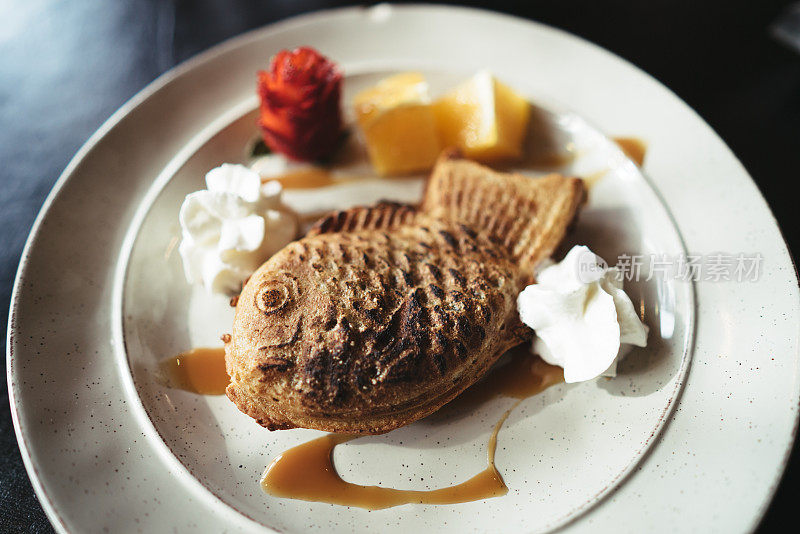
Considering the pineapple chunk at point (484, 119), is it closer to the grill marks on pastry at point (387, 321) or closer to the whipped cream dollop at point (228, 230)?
the grill marks on pastry at point (387, 321)

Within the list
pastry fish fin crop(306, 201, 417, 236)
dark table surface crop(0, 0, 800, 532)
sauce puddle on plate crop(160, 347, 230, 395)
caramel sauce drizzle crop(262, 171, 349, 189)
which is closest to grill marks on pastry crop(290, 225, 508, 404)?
pastry fish fin crop(306, 201, 417, 236)

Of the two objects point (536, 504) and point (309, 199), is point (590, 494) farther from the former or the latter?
point (309, 199)

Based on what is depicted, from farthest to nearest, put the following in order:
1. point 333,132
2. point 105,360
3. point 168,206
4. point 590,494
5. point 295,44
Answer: point 295,44, point 333,132, point 168,206, point 105,360, point 590,494

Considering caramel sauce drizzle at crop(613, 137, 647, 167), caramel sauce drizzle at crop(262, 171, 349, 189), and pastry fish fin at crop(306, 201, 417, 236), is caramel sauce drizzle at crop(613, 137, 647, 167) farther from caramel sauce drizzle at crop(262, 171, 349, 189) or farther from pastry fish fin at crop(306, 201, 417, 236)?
caramel sauce drizzle at crop(262, 171, 349, 189)

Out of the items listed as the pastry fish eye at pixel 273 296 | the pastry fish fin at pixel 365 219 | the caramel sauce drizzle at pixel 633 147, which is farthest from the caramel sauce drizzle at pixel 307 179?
the caramel sauce drizzle at pixel 633 147

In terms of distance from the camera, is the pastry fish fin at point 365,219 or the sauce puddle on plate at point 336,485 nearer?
the sauce puddle on plate at point 336,485

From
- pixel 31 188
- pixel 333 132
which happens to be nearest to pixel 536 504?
pixel 333 132

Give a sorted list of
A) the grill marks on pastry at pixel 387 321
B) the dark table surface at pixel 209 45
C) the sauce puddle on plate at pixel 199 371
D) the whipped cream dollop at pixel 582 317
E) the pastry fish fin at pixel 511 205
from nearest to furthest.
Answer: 1. the grill marks on pastry at pixel 387 321
2. the whipped cream dollop at pixel 582 317
3. the sauce puddle on plate at pixel 199 371
4. the pastry fish fin at pixel 511 205
5. the dark table surface at pixel 209 45
